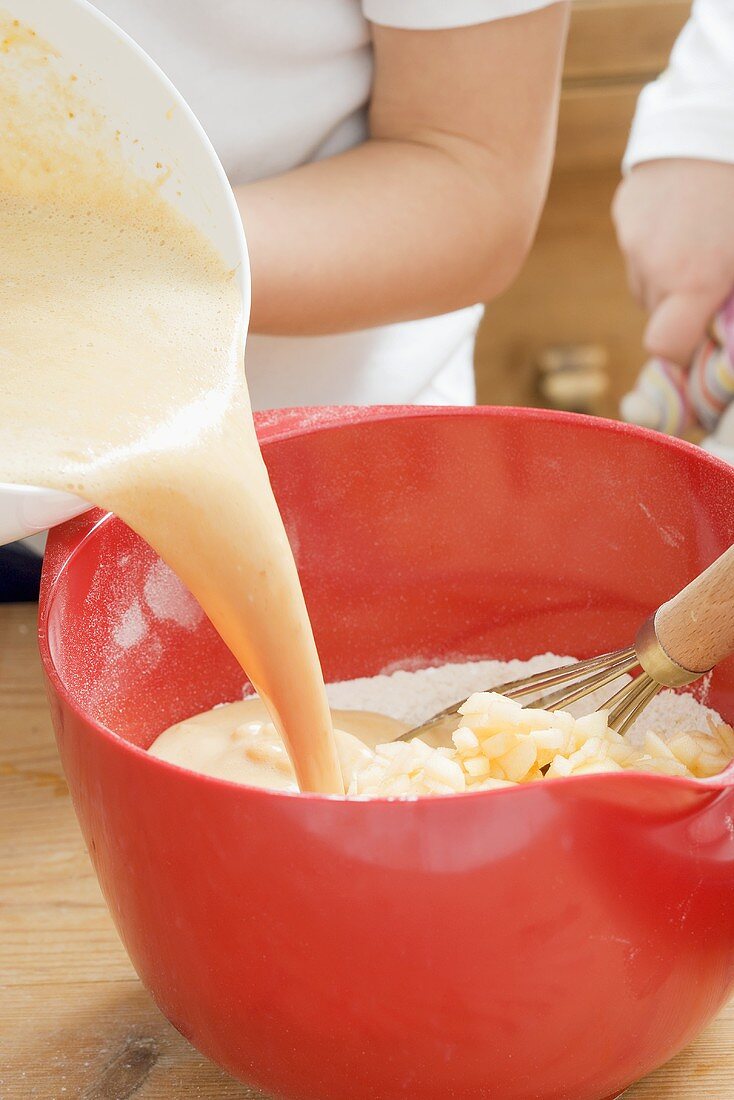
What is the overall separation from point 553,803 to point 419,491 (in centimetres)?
30

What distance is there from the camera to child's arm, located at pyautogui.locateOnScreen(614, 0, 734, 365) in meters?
1.27

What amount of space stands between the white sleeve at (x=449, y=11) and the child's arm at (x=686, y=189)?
0.51 meters

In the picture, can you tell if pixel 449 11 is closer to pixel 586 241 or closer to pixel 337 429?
pixel 337 429

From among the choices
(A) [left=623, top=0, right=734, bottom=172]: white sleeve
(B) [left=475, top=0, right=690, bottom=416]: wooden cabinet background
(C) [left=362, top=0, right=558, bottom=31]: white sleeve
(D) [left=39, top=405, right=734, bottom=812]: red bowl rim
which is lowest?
(B) [left=475, top=0, right=690, bottom=416]: wooden cabinet background

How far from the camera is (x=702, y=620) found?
18.6 inches

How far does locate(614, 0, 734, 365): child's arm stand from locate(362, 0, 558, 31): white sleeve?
514 mm

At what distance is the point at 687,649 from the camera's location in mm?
483

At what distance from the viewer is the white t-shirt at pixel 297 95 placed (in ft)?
2.64

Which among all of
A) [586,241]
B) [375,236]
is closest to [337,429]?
[375,236]

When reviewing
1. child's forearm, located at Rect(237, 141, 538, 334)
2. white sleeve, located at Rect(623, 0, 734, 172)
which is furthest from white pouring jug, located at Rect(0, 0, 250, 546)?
white sleeve, located at Rect(623, 0, 734, 172)

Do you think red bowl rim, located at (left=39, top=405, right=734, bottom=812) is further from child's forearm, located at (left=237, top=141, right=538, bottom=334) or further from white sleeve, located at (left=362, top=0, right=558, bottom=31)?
white sleeve, located at (left=362, top=0, right=558, bottom=31)

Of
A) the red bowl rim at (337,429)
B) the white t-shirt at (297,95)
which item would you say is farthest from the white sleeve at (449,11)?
the red bowl rim at (337,429)

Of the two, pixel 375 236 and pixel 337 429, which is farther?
pixel 375 236

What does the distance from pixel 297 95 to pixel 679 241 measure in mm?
577
